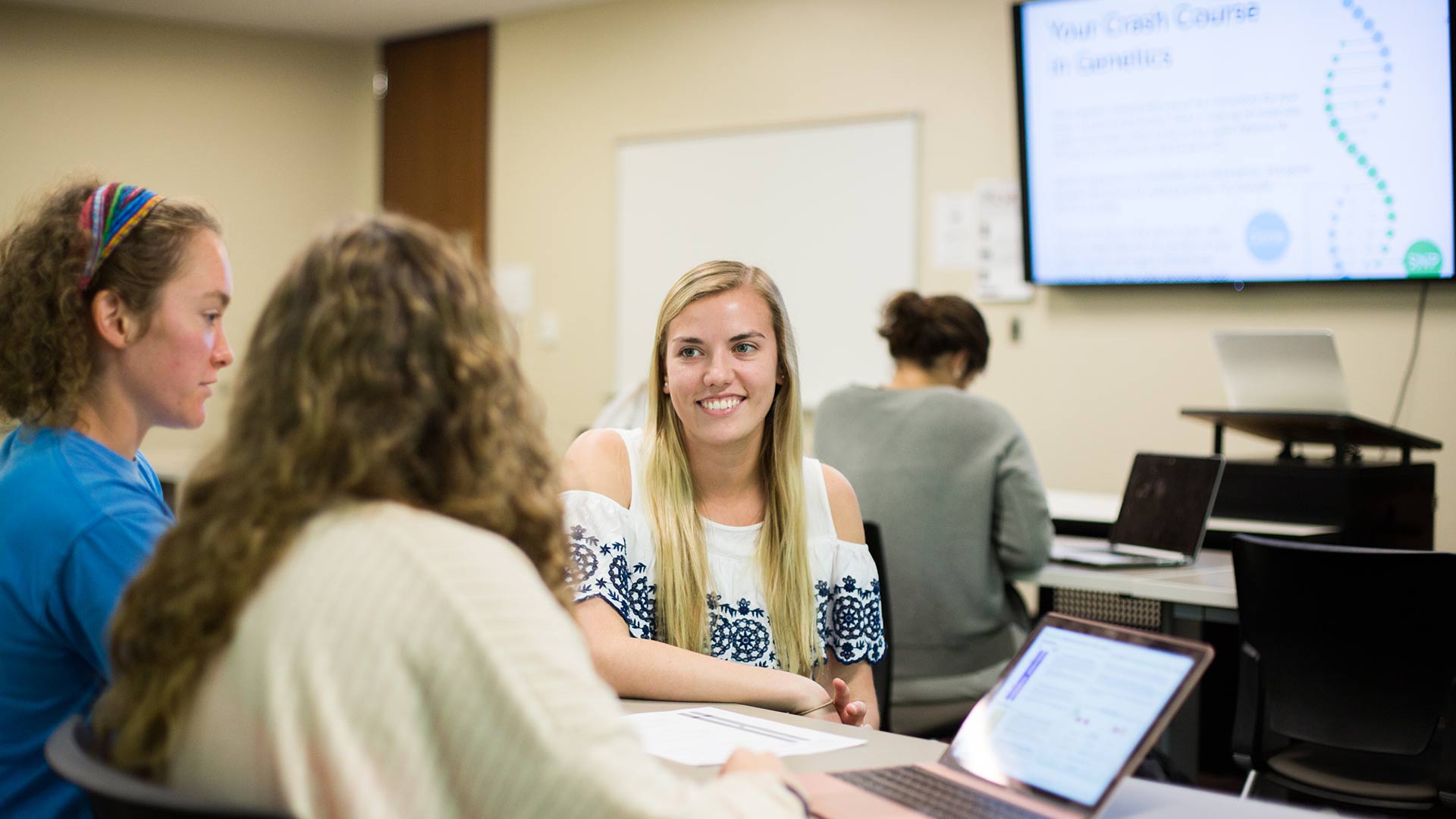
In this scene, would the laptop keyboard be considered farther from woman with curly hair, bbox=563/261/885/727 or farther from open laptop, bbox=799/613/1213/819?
woman with curly hair, bbox=563/261/885/727

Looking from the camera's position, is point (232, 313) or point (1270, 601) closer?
point (1270, 601)

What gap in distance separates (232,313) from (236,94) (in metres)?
1.12

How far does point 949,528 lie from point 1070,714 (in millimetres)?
1646

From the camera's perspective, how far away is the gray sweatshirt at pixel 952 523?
2812 millimetres

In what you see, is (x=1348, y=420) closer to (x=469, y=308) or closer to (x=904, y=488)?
(x=904, y=488)

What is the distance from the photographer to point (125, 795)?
82 centimetres

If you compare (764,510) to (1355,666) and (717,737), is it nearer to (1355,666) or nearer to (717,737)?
(717,737)

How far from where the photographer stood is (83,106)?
6.03 metres

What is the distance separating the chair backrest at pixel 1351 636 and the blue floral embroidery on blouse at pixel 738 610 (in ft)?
2.79

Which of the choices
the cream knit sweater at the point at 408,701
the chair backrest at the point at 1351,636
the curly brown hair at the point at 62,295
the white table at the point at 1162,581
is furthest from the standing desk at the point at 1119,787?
the white table at the point at 1162,581

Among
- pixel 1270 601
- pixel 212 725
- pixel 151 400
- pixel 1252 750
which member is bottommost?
pixel 1252 750

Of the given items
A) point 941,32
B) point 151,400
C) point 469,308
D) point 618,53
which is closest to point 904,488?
point 151,400

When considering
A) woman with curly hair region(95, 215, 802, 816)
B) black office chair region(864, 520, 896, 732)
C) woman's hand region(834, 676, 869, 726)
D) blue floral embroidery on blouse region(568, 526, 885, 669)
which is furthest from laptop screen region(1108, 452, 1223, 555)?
woman with curly hair region(95, 215, 802, 816)

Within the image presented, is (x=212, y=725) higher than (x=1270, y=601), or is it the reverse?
(x=212, y=725)
